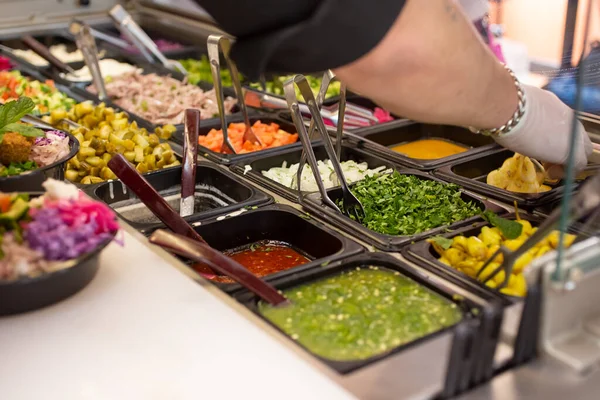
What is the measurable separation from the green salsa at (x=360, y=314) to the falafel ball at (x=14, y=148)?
2.54ft

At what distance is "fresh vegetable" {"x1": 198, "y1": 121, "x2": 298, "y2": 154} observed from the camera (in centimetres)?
253

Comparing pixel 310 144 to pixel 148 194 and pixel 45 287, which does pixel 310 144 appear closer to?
pixel 148 194

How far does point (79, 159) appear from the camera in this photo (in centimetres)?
219

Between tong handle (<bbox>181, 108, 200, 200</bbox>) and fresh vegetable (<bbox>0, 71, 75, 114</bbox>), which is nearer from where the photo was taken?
tong handle (<bbox>181, 108, 200, 200</bbox>)

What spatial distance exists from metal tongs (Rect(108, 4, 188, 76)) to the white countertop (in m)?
2.16

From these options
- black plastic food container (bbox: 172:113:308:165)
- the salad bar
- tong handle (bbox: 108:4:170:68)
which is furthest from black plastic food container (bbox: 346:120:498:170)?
tong handle (bbox: 108:4:170:68)

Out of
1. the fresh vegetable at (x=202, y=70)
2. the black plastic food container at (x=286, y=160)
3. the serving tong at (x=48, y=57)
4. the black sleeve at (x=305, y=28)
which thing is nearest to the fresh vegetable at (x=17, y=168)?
the black plastic food container at (x=286, y=160)

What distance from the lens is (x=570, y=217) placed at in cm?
112

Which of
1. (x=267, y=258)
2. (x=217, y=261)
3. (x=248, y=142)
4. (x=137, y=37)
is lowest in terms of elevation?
(x=267, y=258)

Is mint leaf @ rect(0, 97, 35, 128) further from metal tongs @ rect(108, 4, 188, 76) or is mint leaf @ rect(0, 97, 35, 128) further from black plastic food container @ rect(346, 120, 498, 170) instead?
metal tongs @ rect(108, 4, 188, 76)

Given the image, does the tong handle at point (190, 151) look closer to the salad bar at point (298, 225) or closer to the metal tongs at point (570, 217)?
the salad bar at point (298, 225)

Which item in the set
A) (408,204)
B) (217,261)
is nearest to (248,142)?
(408,204)

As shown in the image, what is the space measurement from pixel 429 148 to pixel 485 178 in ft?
1.26

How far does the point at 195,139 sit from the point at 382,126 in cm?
79
